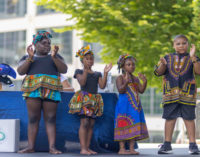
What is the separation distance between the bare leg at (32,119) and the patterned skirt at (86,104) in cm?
47

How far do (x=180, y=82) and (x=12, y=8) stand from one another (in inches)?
890

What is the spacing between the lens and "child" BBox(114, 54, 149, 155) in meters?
5.66

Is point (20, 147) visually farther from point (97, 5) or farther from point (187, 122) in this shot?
point (97, 5)

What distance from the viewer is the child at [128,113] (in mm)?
5660

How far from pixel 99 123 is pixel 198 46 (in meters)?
4.53

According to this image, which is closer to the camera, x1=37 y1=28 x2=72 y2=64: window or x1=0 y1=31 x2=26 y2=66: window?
x1=37 y1=28 x2=72 y2=64: window

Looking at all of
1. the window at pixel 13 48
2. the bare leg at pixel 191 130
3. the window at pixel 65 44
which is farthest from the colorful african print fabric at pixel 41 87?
the window at pixel 13 48

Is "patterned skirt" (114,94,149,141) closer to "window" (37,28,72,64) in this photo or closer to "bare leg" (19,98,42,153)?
"bare leg" (19,98,42,153)

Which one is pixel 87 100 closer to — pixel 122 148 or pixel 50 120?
pixel 50 120

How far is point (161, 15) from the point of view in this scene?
36.5 ft

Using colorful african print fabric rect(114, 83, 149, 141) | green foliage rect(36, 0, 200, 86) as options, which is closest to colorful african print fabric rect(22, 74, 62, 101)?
colorful african print fabric rect(114, 83, 149, 141)

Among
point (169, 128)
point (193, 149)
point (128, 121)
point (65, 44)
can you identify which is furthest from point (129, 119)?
point (65, 44)

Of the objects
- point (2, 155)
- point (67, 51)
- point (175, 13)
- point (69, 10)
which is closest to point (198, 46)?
point (175, 13)

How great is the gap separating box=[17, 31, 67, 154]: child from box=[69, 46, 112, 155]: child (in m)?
0.27
